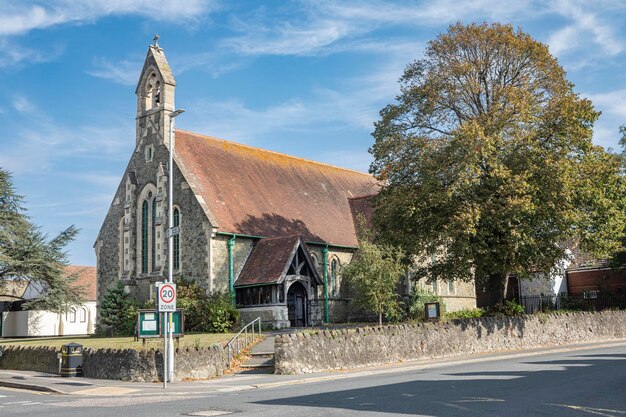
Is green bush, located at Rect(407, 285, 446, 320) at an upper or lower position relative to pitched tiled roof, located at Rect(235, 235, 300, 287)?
lower

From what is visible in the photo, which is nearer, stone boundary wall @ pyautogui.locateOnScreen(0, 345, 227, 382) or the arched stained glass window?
stone boundary wall @ pyautogui.locateOnScreen(0, 345, 227, 382)

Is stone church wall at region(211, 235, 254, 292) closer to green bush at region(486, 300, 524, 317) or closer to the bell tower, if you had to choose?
the bell tower

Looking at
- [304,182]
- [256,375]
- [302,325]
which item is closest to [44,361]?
[256,375]

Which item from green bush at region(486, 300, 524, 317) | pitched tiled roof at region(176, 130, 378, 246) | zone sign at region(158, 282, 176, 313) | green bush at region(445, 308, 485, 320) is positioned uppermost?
pitched tiled roof at region(176, 130, 378, 246)

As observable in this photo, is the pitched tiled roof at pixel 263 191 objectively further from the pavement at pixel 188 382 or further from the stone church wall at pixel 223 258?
the pavement at pixel 188 382

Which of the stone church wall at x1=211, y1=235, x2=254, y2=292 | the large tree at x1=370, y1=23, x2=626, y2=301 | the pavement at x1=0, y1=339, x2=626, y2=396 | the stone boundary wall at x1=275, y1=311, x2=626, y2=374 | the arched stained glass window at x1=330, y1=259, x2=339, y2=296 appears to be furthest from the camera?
the arched stained glass window at x1=330, y1=259, x2=339, y2=296

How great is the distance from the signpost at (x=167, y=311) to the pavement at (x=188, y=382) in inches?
19.7

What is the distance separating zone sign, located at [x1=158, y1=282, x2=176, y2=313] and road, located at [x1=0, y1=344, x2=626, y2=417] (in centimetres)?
258

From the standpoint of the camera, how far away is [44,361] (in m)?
26.2

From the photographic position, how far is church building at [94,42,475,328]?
35.7m

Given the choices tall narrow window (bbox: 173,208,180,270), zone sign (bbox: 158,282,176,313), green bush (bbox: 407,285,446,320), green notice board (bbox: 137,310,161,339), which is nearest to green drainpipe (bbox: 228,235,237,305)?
tall narrow window (bbox: 173,208,180,270)

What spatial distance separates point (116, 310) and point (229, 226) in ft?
30.0

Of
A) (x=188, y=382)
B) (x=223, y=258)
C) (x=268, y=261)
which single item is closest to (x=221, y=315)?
(x=223, y=258)

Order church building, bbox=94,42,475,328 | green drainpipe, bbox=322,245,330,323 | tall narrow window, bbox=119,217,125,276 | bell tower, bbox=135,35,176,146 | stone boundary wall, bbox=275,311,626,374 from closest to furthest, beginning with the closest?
stone boundary wall, bbox=275,311,626,374 < church building, bbox=94,42,475,328 < green drainpipe, bbox=322,245,330,323 < bell tower, bbox=135,35,176,146 < tall narrow window, bbox=119,217,125,276
